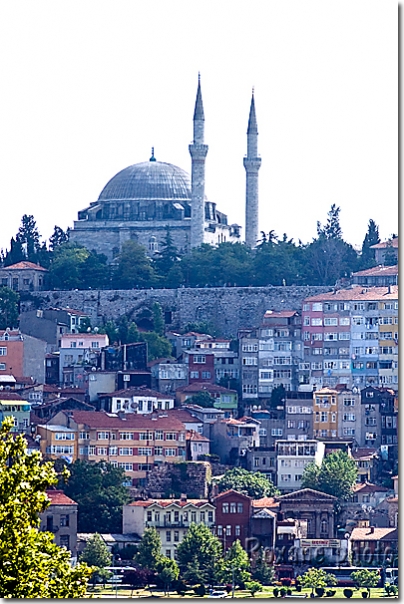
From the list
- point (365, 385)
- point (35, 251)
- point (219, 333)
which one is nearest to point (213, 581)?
point (365, 385)

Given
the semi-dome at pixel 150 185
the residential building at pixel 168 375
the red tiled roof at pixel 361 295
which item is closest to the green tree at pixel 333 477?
the residential building at pixel 168 375

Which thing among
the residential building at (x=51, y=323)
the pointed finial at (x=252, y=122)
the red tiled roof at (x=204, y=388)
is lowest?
the red tiled roof at (x=204, y=388)

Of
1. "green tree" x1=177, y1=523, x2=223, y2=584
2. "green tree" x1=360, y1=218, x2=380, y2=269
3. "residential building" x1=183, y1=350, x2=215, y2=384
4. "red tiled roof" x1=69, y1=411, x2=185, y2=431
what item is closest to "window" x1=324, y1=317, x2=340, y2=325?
"residential building" x1=183, y1=350, x2=215, y2=384

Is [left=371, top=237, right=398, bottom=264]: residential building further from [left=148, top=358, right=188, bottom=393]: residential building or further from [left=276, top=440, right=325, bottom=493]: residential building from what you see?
[left=276, top=440, right=325, bottom=493]: residential building

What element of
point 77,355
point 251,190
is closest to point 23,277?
point 77,355

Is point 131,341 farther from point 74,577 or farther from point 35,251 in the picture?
point 74,577

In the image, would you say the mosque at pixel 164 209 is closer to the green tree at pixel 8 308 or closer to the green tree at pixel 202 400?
the green tree at pixel 8 308
